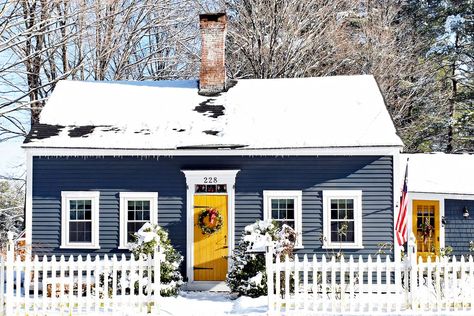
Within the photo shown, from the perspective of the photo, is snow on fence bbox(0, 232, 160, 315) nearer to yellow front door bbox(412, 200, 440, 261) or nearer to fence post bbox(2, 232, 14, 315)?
fence post bbox(2, 232, 14, 315)

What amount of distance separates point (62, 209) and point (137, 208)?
2.00m

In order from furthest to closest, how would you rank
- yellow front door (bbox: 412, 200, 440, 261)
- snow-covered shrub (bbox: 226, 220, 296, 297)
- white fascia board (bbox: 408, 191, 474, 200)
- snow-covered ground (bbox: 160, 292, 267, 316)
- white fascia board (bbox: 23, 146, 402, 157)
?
yellow front door (bbox: 412, 200, 440, 261)
white fascia board (bbox: 408, 191, 474, 200)
white fascia board (bbox: 23, 146, 402, 157)
snow-covered shrub (bbox: 226, 220, 296, 297)
snow-covered ground (bbox: 160, 292, 267, 316)

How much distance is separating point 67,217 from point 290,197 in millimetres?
6032

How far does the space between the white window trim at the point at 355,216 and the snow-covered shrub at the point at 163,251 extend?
13.0ft

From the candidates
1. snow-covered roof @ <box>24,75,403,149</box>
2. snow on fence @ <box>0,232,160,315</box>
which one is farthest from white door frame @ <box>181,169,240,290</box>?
snow on fence @ <box>0,232,160,315</box>

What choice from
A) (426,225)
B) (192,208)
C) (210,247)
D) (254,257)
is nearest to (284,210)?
(210,247)

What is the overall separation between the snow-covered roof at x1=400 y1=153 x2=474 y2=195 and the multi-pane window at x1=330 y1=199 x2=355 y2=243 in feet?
13.5

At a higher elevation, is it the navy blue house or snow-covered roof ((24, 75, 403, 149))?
snow-covered roof ((24, 75, 403, 149))

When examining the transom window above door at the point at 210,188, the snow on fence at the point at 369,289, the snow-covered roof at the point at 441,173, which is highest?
the snow-covered roof at the point at 441,173

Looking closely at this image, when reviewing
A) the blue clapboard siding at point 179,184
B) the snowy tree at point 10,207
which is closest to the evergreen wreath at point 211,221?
the blue clapboard siding at point 179,184

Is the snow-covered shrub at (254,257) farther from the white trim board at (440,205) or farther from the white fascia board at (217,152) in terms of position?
the white trim board at (440,205)

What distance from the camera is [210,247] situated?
57.0ft

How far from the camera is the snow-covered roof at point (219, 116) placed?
17391 mm

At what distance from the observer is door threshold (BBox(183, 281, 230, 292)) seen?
1720cm
